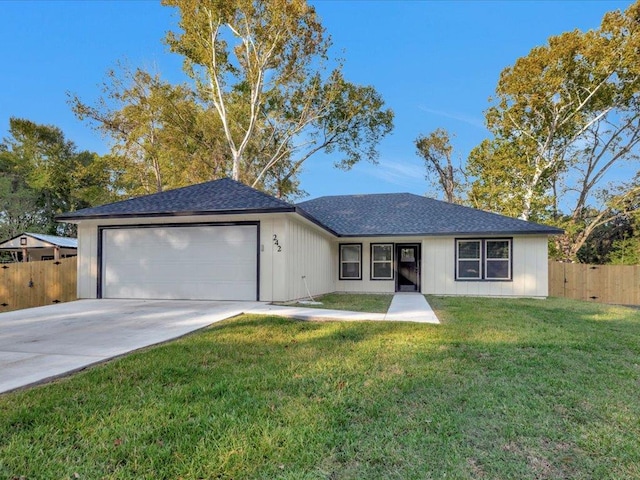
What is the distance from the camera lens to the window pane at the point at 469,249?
12586mm

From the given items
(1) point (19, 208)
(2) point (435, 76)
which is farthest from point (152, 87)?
(1) point (19, 208)

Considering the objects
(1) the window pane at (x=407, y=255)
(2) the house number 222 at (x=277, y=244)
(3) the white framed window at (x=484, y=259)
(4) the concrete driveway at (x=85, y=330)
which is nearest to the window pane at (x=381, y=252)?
(1) the window pane at (x=407, y=255)

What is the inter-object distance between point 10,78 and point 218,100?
13.1m

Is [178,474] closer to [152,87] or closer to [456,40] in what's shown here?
[152,87]

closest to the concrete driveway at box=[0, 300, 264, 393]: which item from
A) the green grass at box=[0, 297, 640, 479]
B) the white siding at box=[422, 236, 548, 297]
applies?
the green grass at box=[0, 297, 640, 479]

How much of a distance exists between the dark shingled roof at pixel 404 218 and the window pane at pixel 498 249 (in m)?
0.53

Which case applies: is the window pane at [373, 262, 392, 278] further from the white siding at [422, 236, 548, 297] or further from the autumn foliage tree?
the autumn foliage tree

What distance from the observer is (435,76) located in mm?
21625

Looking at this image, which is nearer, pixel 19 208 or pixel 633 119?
pixel 633 119

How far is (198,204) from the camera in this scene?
30.7 ft

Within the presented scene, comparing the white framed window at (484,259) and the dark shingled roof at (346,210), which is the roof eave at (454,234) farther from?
the white framed window at (484,259)

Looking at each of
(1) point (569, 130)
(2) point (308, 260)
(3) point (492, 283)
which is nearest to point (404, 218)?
(3) point (492, 283)

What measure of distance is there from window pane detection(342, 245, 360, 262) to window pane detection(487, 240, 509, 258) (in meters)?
4.57

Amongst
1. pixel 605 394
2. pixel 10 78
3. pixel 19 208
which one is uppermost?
pixel 10 78
